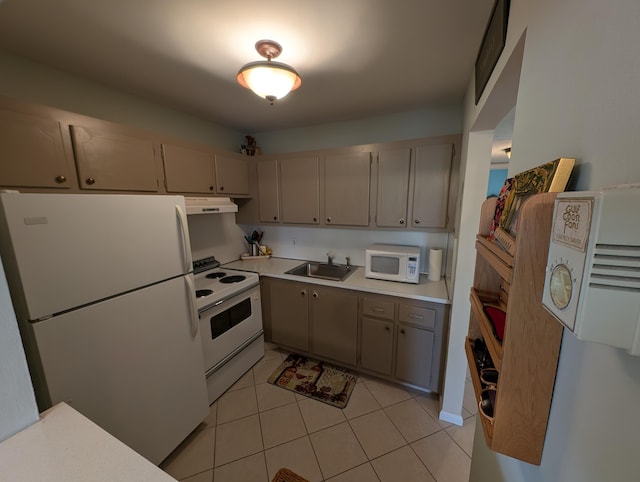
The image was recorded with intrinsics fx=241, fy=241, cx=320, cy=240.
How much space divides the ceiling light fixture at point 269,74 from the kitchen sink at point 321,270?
1.71 m

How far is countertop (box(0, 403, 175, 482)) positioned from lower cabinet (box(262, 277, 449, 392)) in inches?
67.5

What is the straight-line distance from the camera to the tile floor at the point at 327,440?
1.50 meters

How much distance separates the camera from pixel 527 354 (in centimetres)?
49

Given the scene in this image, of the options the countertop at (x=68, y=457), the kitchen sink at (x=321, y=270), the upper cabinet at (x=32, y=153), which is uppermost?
the upper cabinet at (x=32, y=153)

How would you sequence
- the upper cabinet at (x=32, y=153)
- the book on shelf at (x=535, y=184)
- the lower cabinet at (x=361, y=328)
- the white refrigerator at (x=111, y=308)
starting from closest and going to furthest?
the book on shelf at (x=535, y=184), the white refrigerator at (x=111, y=308), the upper cabinet at (x=32, y=153), the lower cabinet at (x=361, y=328)

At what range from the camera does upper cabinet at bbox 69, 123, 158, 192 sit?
4.78 ft

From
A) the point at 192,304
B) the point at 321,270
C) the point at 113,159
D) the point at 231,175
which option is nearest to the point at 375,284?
the point at 321,270

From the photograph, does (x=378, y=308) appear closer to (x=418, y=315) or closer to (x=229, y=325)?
(x=418, y=315)

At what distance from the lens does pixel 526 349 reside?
49 centimetres

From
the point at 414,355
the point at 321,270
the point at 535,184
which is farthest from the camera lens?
the point at 321,270

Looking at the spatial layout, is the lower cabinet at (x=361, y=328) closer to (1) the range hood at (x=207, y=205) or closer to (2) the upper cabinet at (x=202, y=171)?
(1) the range hood at (x=207, y=205)

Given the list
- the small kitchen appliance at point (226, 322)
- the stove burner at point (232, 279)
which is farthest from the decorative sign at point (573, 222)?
the stove burner at point (232, 279)

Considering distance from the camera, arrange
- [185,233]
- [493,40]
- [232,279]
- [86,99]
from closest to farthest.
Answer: [493,40] → [185,233] → [86,99] → [232,279]

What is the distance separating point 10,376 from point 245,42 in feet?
5.27
